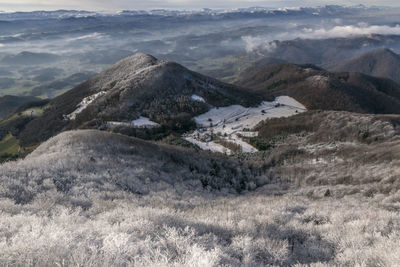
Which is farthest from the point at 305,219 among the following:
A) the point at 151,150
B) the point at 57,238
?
the point at 151,150

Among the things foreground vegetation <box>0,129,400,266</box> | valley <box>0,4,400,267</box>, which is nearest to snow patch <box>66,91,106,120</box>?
valley <box>0,4,400,267</box>

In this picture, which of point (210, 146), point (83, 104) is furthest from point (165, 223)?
point (83, 104)

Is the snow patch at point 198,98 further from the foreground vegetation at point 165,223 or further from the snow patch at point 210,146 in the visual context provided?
the foreground vegetation at point 165,223

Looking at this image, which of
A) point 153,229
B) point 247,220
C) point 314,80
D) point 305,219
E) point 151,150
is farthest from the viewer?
point 314,80

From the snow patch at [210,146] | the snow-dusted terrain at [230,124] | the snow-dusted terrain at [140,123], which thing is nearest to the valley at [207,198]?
the snow patch at [210,146]

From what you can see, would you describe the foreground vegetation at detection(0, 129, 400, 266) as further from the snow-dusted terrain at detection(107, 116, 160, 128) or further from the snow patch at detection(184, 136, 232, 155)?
the snow-dusted terrain at detection(107, 116, 160, 128)

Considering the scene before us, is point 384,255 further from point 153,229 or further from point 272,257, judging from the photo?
point 153,229
